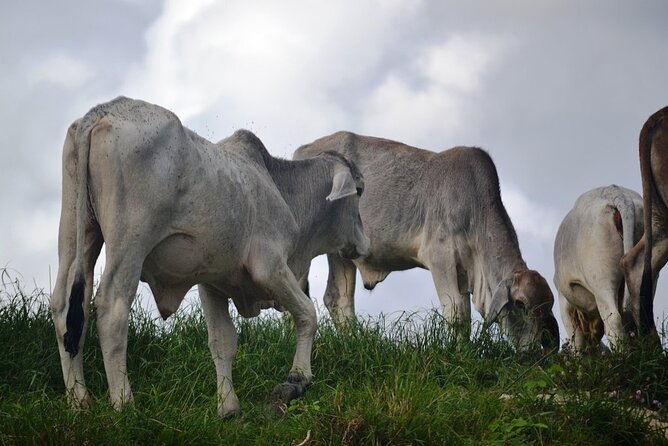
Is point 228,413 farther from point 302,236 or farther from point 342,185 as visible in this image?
point 342,185

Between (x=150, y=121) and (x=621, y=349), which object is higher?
(x=150, y=121)

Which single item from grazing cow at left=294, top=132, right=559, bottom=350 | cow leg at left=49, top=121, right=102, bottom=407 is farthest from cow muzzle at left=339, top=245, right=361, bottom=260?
cow leg at left=49, top=121, right=102, bottom=407

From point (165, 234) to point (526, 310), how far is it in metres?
4.85

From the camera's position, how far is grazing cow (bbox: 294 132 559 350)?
1162 cm

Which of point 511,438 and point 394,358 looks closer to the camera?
point 511,438

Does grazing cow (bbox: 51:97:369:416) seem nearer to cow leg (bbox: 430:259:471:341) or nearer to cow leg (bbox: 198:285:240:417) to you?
cow leg (bbox: 198:285:240:417)

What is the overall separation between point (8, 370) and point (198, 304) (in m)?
2.19

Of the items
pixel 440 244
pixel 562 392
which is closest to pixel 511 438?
pixel 562 392

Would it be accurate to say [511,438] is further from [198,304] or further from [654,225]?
[198,304]

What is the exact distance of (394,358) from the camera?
9289 mm

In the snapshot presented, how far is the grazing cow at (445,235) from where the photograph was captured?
458 inches

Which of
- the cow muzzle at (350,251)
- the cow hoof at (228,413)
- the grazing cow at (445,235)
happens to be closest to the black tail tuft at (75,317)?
the cow hoof at (228,413)

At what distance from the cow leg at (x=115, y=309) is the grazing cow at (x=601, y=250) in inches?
184

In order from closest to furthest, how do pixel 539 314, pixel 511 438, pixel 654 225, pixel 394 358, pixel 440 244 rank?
pixel 511 438
pixel 394 358
pixel 654 225
pixel 539 314
pixel 440 244
